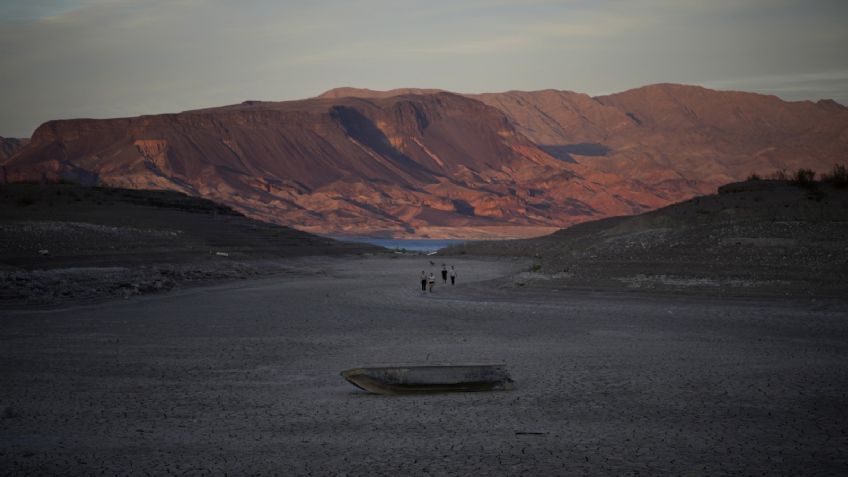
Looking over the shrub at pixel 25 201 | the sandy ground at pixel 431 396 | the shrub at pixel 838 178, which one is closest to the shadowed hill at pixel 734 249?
the shrub at pixel 838 178

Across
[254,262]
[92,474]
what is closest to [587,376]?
[92,474]

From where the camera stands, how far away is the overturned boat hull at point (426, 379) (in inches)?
494

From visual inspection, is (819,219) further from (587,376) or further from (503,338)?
(587,376)

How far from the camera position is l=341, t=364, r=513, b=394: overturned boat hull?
12547mm

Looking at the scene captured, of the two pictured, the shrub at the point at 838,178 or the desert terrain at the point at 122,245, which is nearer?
the desert terrain at the point at 122,245

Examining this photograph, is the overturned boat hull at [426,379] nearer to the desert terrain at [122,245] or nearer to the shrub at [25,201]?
the desert terrain at [122,245]

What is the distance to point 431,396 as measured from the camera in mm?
12445

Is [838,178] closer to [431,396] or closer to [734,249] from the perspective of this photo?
[734,249]

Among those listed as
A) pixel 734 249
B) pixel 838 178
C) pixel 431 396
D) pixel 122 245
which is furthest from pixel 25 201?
pixel 431 396

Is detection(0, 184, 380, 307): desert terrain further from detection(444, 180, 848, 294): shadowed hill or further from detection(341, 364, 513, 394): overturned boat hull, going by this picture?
detection(341, 364, 513, 394): overturned boat hull

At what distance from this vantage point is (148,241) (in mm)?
48625

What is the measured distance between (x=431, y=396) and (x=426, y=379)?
30 centimetres

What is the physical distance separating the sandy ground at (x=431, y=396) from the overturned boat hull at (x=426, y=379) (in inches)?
9.4

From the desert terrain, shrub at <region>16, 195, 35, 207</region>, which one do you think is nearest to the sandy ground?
the desert terrain
